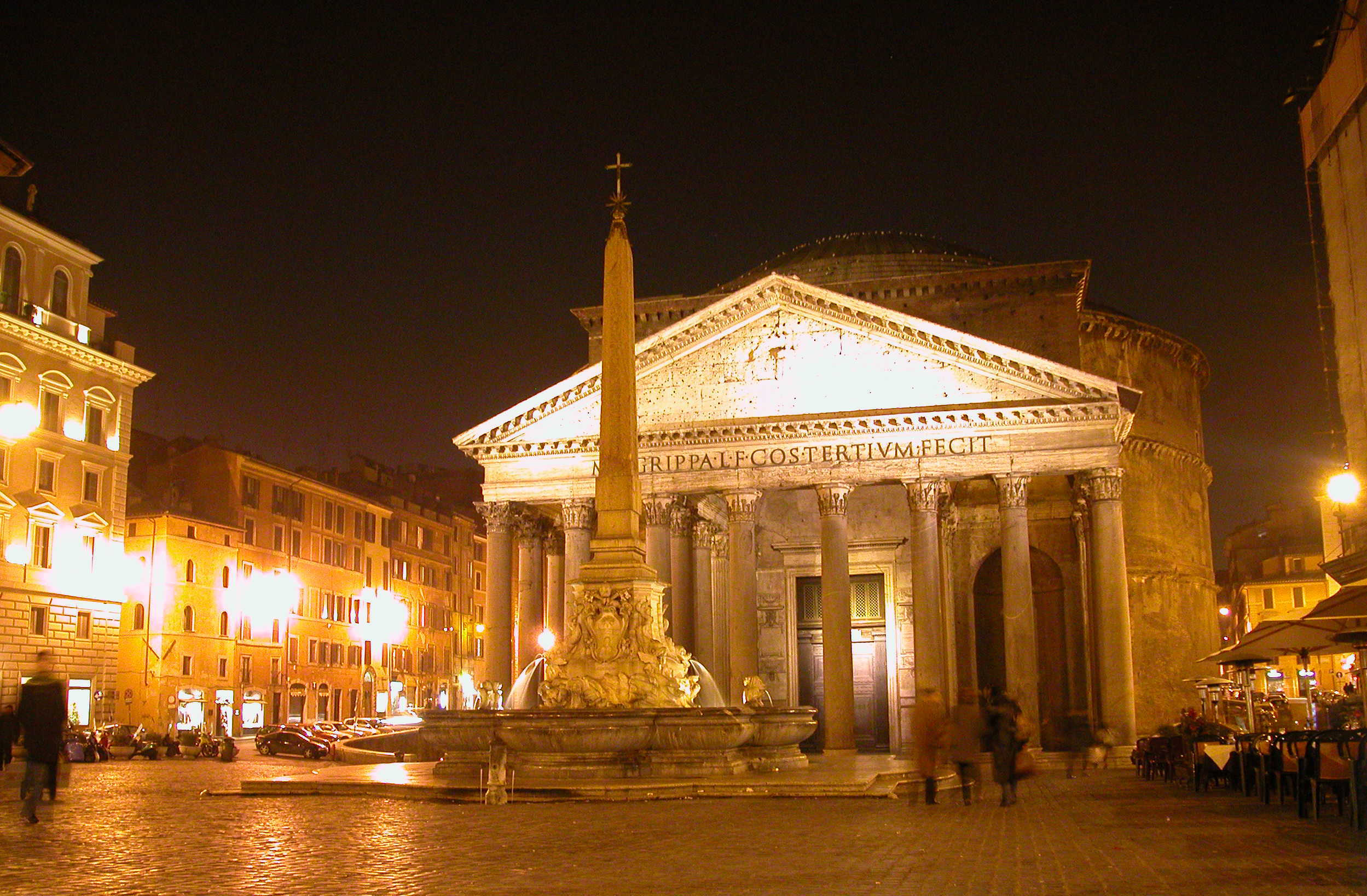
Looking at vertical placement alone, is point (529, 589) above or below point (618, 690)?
above

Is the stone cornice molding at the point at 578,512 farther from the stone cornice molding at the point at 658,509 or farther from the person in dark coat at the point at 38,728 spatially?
the person in dark coat at the point at 38,728

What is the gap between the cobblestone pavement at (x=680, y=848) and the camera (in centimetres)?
809

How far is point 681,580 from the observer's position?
30.9 meters

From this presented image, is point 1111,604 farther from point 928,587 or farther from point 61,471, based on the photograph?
point 61,471

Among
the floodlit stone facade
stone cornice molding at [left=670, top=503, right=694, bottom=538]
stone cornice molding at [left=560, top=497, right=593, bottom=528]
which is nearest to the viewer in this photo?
stone cornice molding at [left=670, top=503, right=694, bottom=538]

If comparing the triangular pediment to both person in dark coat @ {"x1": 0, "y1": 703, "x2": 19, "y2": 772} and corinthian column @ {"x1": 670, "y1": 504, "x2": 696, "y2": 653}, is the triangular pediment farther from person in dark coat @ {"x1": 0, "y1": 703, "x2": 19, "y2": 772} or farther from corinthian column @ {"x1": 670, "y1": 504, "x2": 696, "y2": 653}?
person in dark coat @ {"x1": 0, "y1": 703, "x2": 19, "y2": 772}

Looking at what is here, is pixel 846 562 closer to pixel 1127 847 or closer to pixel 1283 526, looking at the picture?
pixel 1127 847

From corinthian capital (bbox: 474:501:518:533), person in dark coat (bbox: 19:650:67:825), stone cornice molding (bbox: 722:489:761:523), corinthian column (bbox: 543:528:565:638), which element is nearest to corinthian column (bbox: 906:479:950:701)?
stone cornice molding (bbox: 722:489:761:523)

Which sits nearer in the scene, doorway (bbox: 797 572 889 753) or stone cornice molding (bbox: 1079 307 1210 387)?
doorway (bbox: 797 572 889 753)

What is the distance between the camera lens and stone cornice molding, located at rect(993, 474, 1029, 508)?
28.4 meters

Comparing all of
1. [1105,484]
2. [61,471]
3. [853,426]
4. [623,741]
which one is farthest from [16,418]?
[1105,484]

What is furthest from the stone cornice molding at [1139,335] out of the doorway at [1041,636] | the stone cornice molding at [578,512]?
the stone cornice molding at [578,512]

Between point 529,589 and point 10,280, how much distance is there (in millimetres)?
15520

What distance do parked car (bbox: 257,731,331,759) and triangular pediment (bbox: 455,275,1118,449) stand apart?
8.26 metres
